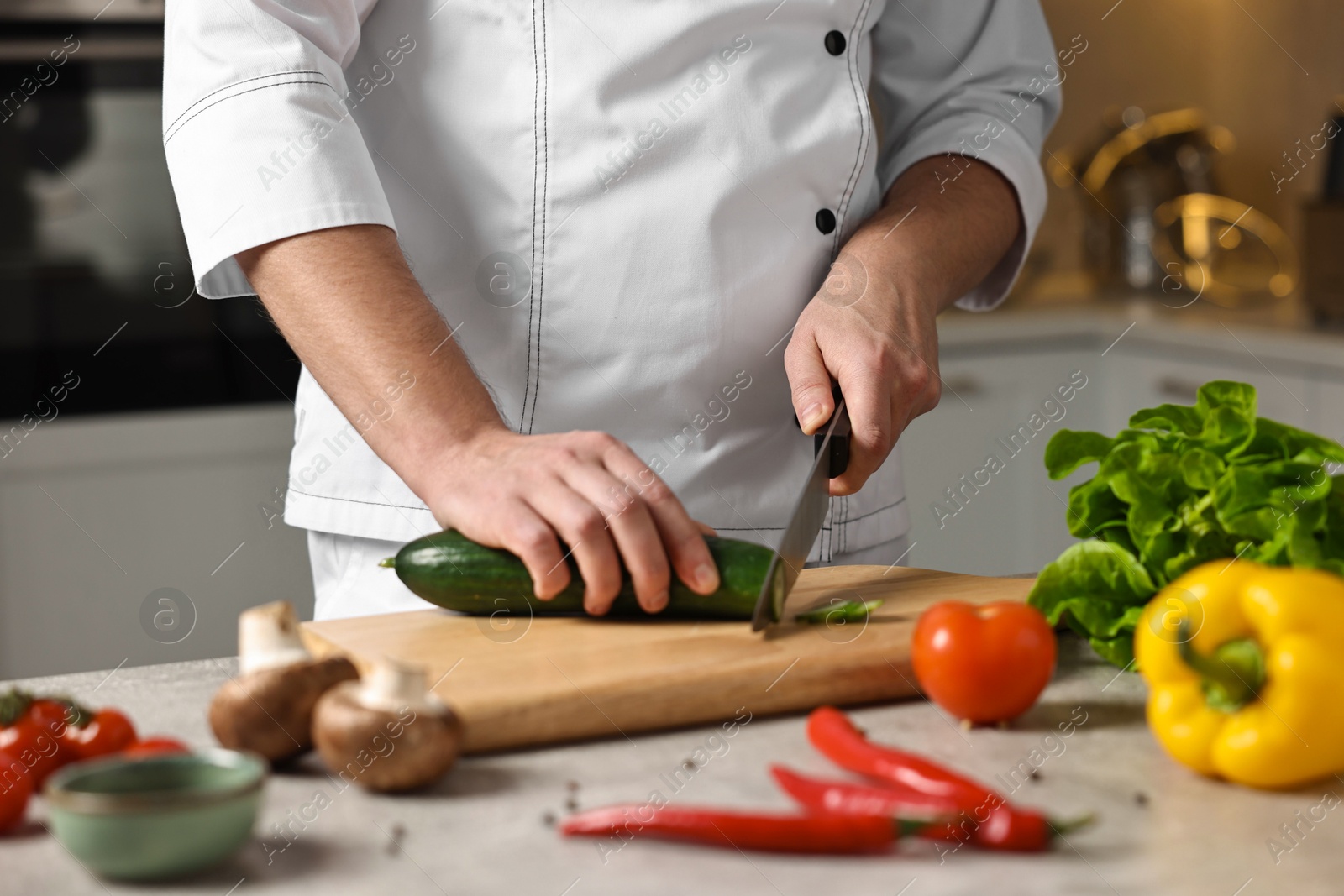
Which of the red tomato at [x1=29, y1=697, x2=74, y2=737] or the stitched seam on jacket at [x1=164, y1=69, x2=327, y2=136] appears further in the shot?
the stitched seam on jacket at [x1=164, y1=69, x2=327, y2=136]

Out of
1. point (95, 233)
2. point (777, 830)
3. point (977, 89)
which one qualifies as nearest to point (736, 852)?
point (777, 830)

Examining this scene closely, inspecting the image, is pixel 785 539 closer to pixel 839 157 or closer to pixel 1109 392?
pixel 839 157

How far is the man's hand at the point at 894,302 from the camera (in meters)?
1.02

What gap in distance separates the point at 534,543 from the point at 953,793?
306mm

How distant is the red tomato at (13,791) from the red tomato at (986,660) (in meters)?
0.48

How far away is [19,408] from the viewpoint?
1.91 m

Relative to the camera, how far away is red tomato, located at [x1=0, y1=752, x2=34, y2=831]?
2.12 ft

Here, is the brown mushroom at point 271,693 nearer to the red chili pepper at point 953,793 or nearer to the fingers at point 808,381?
the red chili pepper at point 953,793

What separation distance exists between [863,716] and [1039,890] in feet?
0.78

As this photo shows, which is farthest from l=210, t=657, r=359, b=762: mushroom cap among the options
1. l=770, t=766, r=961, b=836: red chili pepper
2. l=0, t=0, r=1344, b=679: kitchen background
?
l=0, t=0, r=1344, b=679: kitchen background

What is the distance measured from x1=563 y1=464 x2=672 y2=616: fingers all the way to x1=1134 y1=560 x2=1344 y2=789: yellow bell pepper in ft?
0.95

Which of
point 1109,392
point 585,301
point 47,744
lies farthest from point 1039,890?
point 1109,392

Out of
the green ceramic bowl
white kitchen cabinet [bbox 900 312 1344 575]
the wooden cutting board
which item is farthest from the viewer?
white kitchen cabinet [bbox 900 312 1344 575]

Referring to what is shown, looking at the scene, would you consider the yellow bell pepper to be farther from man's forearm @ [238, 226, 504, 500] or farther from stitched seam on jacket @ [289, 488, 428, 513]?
stitched seam on jacket @ [289, 488, 428, 513]
